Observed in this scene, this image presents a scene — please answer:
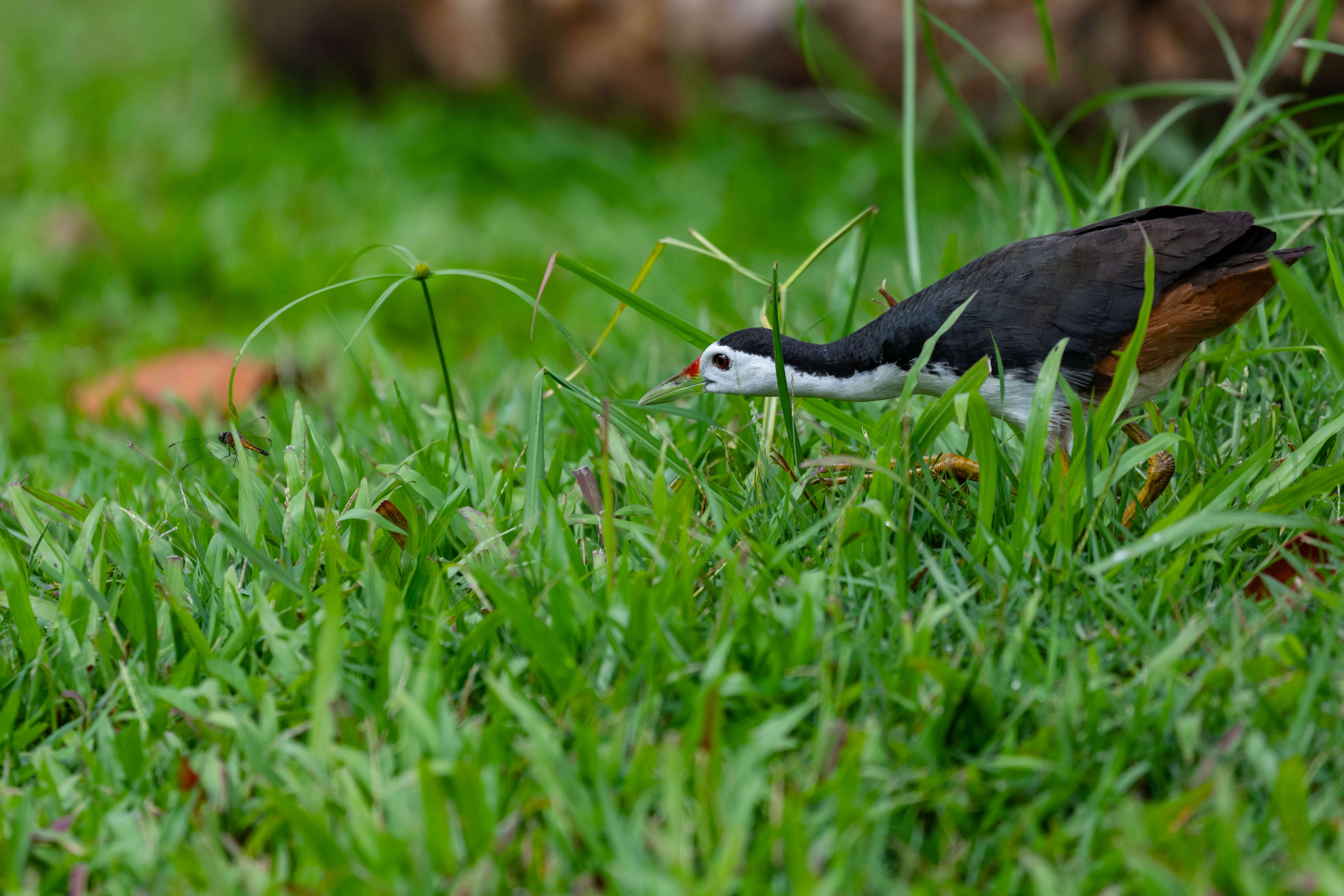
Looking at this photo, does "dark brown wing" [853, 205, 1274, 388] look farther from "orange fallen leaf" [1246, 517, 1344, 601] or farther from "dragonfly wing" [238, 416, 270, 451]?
"dragonfly wing" [238, 416, 270, 451]

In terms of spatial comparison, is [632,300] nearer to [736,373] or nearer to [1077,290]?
[736,373]

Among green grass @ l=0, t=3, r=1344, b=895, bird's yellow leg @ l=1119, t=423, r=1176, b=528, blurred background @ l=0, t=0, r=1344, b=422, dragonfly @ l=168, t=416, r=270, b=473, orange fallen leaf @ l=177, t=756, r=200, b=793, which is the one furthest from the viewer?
blurred background @ l=0, t=0, r=1344, b=422

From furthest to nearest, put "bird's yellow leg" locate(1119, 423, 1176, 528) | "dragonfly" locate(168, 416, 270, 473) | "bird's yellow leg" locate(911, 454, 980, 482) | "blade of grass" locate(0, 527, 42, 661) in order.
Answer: "dragonfly" locate(168, 416, 270, 473) → "bird's yellow leg" locate(911, 454, 980, 482) → "bird's yellow leg" locate(1119, 423, 1176, 528) → "blade of grass" locate(0, 527, 42, 661)

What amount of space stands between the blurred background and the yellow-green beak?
22.0 inches

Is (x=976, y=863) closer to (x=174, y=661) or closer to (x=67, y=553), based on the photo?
(x=174, y=661)

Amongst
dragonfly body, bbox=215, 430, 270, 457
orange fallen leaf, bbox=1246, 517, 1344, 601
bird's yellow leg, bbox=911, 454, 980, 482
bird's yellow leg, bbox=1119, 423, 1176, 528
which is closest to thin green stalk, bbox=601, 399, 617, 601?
bird's yellow leg, bbox=911, 454, 980, 482

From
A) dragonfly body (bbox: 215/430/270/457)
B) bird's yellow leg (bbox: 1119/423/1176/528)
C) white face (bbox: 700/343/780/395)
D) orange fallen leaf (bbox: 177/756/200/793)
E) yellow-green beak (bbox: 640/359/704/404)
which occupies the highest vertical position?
white face (bbox: 700/343/780/395)

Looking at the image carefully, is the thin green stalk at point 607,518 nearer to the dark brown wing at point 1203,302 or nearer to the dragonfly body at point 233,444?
the dragonfly body at point 233,444

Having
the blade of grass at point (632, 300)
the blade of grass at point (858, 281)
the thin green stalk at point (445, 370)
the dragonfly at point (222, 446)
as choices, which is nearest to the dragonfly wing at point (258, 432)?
the dragonfly at point (222, 446)

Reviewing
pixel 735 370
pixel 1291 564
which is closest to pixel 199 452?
pixel 735 370

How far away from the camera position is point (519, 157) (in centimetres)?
598

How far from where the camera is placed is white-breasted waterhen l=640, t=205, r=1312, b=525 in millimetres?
1942

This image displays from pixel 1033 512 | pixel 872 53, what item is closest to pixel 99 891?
pixel 1033 512

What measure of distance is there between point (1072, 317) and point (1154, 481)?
307 millimetres
